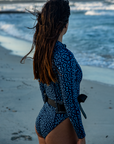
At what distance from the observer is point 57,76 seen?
135 cm

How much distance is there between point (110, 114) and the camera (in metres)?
3.87

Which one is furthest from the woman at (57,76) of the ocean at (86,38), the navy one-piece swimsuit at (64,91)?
the ocean at (86,38)

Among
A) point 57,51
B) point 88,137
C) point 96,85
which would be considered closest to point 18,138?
point 88,137

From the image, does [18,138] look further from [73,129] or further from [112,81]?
[112,81]

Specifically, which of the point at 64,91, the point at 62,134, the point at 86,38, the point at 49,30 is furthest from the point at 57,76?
the point at 86,38

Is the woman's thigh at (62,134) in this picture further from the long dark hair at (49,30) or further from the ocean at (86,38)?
the ocean at (86,38)

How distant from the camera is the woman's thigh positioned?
1.41 m

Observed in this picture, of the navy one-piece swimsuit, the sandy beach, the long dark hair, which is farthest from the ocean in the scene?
the sandy beach

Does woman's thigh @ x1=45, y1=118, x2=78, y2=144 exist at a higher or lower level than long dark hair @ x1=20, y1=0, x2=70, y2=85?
lower

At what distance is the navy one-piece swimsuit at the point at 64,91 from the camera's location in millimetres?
1291

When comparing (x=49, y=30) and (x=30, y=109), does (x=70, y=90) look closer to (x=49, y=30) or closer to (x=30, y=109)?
(x=49, y=30)

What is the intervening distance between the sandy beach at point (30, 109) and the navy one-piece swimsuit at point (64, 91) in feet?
5.48

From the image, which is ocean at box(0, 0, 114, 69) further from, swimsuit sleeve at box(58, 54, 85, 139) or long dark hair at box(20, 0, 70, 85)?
swimsuit sleeve at box(58, 54, 85, 139)

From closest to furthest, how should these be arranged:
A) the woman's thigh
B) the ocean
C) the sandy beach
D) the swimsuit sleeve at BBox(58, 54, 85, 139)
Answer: the swimsuit sleeve at BBox(58, 54, 85, 139) < the woman's thigh < the sandy beach < the ocean
